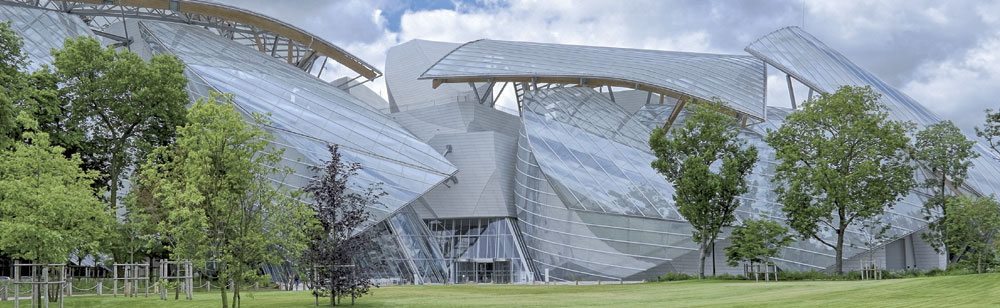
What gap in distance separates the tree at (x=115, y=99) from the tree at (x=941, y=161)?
136 feet

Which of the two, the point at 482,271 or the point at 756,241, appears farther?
the point at 482,271

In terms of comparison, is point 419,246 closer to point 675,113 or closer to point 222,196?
point 675,113

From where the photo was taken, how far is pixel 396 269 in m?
59.3

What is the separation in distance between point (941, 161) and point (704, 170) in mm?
15808

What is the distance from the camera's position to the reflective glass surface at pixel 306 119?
55.8m

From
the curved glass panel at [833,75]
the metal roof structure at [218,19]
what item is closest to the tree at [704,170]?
the curved glass panel at [833,75]

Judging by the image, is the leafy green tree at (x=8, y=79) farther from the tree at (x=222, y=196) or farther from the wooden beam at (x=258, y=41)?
the wooden beam at (x=258, y=41)

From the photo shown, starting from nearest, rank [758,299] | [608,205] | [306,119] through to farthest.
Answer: [758,299] < [608,205] < [306,119]

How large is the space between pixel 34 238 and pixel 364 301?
36.5ft

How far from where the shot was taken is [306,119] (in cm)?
5841

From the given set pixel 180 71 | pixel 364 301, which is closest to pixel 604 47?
pixel 180 71

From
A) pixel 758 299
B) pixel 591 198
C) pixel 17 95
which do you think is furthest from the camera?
pixel 591 198

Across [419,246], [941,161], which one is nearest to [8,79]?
[419,246]

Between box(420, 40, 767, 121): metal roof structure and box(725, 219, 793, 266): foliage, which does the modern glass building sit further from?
box(725, 219, 793, 266): foliage
